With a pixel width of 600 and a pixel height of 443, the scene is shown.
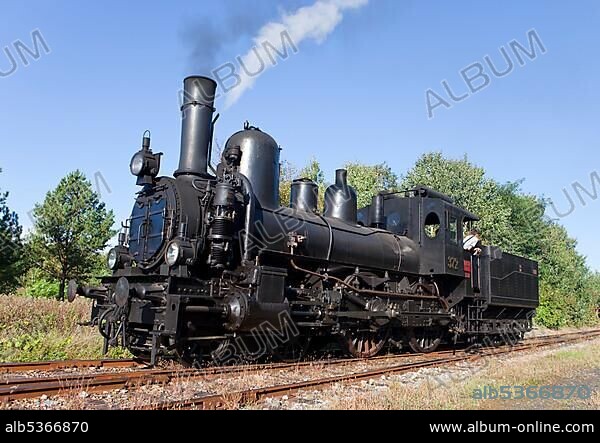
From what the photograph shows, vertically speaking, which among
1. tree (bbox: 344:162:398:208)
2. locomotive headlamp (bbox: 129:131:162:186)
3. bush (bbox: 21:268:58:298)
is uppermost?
tree (bbox: 344:162:398:208)

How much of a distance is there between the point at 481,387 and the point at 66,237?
82.6 ft

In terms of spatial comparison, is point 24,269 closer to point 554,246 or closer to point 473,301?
point 473,301

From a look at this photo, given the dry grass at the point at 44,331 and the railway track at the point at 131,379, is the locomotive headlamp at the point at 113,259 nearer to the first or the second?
the railway track at the point at 131,379

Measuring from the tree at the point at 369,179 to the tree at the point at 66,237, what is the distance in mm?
15711

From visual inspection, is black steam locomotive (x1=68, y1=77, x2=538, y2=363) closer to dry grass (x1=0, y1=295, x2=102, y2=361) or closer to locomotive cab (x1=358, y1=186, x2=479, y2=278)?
locomotive cab (x1=358, y1=186, x2=479, y2=278)

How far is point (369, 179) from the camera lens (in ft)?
128

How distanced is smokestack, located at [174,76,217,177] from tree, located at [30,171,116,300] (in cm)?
2072

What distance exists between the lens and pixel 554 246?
36.1 meters

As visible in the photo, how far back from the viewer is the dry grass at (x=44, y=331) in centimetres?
966

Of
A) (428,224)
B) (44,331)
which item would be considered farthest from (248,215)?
(44,331)

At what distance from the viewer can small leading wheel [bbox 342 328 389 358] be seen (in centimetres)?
1092

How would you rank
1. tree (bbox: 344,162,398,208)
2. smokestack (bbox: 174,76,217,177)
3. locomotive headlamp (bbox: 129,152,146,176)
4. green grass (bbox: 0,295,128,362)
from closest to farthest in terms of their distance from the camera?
locomotive headlamp (bbox: 129,152,146,176) → smokestack (bbox: 174,76,217,177) → green grass (bbox: 0,295,128,362) → tree (bbox: 344,162,398,208)

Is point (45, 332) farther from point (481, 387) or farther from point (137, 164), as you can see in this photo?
point (481, 387)

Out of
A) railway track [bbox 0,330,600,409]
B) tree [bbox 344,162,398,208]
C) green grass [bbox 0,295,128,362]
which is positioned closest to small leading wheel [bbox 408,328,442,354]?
railway track [bbox 0,330,600,409]
